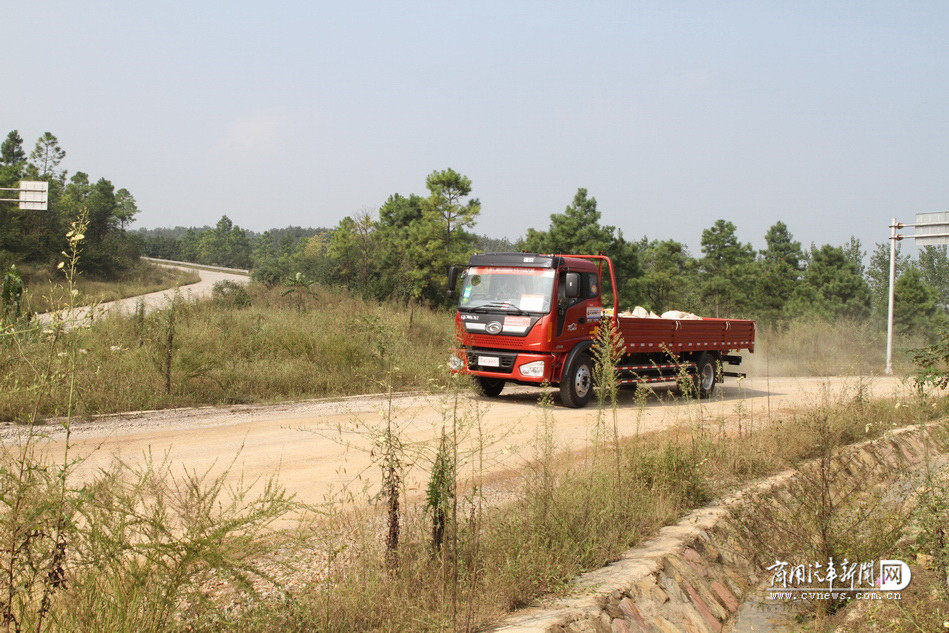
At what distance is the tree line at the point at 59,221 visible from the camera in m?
41.0

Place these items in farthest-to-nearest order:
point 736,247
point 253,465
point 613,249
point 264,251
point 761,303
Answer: point 264,251
point 736,247
point 761,303
point 613,249
point 253,465

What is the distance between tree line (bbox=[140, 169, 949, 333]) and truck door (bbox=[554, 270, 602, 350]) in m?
13.4

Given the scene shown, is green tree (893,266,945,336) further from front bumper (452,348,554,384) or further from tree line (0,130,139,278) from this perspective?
tree line (0,130,139,278)

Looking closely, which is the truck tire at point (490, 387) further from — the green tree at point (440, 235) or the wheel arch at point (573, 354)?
the green tree at point (440, 235)

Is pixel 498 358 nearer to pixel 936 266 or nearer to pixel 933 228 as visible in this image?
pixel 933 228

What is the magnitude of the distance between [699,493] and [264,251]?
114 meters

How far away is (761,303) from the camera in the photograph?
5141cm

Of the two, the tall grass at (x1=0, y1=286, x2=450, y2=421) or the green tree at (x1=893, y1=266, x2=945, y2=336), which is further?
the green tree at (x1=893, y1=266, x2=945, y2=336)

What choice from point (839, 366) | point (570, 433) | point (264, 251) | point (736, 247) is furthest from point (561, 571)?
point (264, 251)

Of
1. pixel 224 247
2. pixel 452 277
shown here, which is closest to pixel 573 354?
pixel 452 277

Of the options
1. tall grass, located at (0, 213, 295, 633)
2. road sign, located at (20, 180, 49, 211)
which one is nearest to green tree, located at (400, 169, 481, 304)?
road sign, located at (20, 180, 49, 211)

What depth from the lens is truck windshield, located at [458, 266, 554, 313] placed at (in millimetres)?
14141

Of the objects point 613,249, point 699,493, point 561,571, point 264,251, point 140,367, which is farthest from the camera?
point 264,251

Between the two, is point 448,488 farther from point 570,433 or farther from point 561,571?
point 570,433
